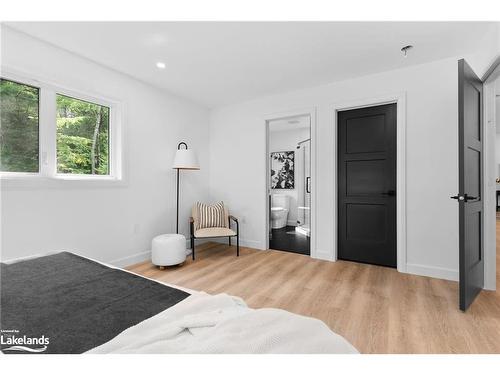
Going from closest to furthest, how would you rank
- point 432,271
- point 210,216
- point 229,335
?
1. point 229,335
2. point 432,271
3. point 210,216

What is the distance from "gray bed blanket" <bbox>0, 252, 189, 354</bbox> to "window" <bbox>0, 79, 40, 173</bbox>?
138cm

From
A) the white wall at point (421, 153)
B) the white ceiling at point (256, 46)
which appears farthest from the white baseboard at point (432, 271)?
the white ceiling at point (256, 46)

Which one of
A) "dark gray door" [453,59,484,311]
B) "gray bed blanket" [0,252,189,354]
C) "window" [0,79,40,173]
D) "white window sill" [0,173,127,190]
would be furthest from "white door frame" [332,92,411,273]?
"window" [0,79,40,173]

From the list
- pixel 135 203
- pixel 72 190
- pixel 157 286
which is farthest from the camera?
pixel 135 203

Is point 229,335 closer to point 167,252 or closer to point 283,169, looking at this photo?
point 167,252

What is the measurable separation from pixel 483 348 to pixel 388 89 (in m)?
2.73

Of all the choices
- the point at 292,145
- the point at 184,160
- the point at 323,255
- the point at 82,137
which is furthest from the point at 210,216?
the point at 292,145

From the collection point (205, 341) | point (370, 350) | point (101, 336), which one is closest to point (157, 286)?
point (101, 336)

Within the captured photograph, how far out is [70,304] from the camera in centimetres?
109

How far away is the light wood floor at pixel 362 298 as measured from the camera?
1.74 metres

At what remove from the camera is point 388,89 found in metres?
3.13

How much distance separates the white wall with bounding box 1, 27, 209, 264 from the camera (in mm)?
2352

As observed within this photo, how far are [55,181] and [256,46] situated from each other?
2480mm
